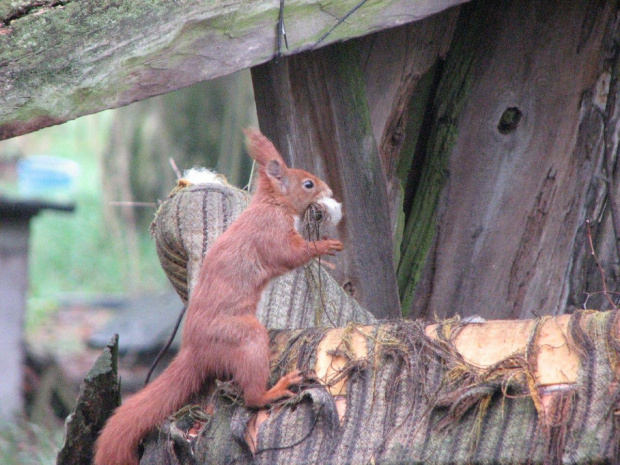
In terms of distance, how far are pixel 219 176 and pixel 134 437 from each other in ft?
4.11

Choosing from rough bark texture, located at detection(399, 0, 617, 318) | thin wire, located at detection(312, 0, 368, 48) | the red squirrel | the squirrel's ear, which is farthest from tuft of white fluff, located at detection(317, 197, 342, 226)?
thin wire, located at detection(312, 0, 368, 48)

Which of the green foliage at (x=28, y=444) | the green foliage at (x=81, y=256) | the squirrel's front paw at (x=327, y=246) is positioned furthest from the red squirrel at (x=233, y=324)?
the green foliage at (x=81, y=256)

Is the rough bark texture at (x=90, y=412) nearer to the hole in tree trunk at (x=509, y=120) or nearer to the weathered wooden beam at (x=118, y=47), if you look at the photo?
the weathered wooden beam at (x=118, y=47)

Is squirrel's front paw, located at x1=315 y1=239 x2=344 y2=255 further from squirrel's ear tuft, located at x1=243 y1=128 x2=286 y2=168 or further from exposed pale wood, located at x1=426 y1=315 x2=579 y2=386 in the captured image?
exposed pale wood, located at x1=426 y1=315 x2=579 y2=386

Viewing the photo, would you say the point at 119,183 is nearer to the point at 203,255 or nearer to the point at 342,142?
the point at 203,255

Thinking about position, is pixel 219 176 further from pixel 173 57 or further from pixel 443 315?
pixel 173 57

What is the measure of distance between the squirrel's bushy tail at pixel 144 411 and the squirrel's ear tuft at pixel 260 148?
687 millimetres

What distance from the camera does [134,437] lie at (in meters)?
2.07

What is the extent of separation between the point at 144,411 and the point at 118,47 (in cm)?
89

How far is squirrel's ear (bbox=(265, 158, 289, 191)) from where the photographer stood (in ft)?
8.39

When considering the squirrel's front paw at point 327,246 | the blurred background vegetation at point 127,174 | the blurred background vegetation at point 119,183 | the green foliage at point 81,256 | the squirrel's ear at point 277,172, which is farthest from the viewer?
the green foliage at point 81,256

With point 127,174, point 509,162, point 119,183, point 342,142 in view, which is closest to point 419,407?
point 342,142

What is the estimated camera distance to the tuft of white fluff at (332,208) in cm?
257

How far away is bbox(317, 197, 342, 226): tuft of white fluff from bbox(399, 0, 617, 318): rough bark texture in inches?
17.7
